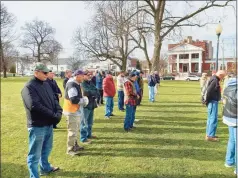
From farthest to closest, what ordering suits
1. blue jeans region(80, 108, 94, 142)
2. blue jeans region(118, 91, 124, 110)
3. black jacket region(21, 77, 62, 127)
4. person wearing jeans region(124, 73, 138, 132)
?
blue jeans region(118, 91, 124, 110), person wearing jeans region(124, 73, 138, 132), blue jeans region(80, 108, 94, 142), black jacket region(21, 77, 62, 127)

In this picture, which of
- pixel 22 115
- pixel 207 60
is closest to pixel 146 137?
pixel 22 115

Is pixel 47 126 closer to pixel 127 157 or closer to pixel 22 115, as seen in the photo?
pixel 127 157

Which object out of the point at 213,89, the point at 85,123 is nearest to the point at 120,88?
the point at 85,123

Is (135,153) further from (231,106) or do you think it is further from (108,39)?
(108,39)

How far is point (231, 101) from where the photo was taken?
15.1 ft

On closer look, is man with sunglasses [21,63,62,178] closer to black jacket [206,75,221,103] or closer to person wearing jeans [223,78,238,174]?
person wearing jeans [223,78,238,174]

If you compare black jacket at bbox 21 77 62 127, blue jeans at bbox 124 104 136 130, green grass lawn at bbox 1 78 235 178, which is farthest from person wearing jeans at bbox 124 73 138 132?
black jacket at bbox 21 77 62 127

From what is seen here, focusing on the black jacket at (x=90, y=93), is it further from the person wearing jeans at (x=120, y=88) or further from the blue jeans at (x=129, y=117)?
the person wearing jeans at (x=120, y=88)

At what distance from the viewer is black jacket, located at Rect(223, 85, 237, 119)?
14.9 ft

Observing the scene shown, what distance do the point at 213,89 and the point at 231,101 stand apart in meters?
1.87

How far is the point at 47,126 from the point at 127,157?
207cm

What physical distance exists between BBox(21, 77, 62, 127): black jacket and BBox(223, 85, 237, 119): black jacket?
309 cm

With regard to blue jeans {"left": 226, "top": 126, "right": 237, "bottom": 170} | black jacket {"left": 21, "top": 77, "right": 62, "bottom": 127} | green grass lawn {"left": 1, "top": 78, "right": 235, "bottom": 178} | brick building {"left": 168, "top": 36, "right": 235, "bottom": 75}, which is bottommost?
green grass lawn {"left": 1, "top": 78, "right": 235, "bottom": 178}

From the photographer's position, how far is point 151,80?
14859 millimetres
